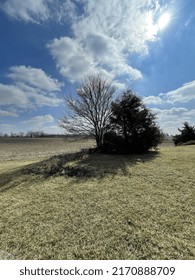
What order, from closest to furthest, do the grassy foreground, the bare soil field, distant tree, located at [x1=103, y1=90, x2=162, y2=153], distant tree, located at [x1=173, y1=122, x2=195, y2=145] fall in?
1. the grassy foreground
2. distant tree, located at [x1=103, y1=90, x2=162, y2=153]
3. the bare soil field
4. distant tree, located at [x1=173, y1=122, x2=195, y2=145]

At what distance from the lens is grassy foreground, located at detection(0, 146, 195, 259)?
3088 mm

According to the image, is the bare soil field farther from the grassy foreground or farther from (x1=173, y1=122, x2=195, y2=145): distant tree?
(x1=173, y1=122, x2=195, y2=145): distant tree

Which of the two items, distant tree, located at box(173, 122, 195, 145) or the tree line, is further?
distant tree, located at box(173, 122, 195, 145)

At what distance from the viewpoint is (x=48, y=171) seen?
8922 millimetres

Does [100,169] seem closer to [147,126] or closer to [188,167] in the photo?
[188,167]

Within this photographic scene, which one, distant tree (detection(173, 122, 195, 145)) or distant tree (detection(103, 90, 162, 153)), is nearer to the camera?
distant tree (detection(103, 90, 162, 153))

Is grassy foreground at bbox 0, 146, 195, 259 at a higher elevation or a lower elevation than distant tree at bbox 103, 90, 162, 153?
lower

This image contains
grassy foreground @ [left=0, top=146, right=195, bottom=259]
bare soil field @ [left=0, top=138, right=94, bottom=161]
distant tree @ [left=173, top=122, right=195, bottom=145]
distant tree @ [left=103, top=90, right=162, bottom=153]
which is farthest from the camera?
distant tree @ [left=173, top=122, right=195, bottom=145]

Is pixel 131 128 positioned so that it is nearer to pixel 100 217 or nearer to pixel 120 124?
pixel 120 124

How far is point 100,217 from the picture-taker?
4223 mm

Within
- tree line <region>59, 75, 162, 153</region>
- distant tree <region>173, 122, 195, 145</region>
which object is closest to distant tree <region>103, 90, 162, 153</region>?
tree line <region>59, 75, 162, 153</region>

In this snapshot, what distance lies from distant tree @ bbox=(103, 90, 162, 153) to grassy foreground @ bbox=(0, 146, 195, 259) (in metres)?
6.11

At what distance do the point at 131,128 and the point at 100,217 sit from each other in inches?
405

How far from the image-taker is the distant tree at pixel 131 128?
13.7 m
